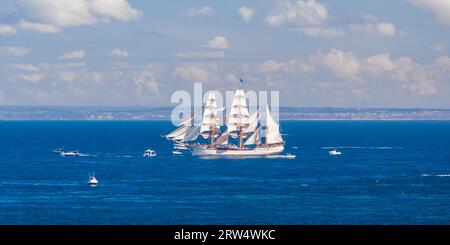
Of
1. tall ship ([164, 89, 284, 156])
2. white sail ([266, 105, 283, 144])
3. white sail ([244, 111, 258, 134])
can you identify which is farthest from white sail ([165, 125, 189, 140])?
white sail ([266, 105, 283, 144])

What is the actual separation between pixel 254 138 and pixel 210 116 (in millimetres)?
11340

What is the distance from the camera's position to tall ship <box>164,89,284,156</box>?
166 meters

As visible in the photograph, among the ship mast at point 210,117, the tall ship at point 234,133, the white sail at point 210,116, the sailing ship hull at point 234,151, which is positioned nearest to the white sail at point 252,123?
the tall ship at point 234,133

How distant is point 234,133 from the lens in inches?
6791

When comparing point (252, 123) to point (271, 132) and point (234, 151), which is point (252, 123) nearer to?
point (271, 132)

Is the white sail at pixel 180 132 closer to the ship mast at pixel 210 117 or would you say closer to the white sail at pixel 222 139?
the ship mast at pixel 210 117

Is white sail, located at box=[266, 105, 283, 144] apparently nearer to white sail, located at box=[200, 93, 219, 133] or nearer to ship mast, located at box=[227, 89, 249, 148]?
ship mast, located at box=[227, 89, 249, 148]

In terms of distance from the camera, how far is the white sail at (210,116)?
174 m

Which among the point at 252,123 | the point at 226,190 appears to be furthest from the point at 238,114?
the point at 226,190
